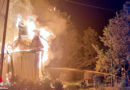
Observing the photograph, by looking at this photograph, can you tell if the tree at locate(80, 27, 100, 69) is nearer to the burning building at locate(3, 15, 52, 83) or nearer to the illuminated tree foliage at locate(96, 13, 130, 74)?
the illuminated tree foliage at locate(96, 13, 130, 74)

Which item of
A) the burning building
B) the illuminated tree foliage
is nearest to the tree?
the illuminated tree foliage

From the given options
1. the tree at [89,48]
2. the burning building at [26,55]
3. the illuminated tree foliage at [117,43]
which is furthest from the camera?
the tree at [89,48]

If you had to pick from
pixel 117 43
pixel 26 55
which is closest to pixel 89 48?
pixel 117 43

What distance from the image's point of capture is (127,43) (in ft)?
47.9

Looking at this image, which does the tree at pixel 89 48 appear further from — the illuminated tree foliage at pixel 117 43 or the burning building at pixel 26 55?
the burning building at pixel 26 55

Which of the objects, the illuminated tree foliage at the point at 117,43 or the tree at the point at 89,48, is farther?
the tree at the point at 89,48

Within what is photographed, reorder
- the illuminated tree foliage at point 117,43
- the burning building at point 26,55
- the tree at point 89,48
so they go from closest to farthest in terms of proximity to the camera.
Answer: the burning building at point 26,55 → the illuminated tree foliage at point 117,43 → the tree at point 89,48

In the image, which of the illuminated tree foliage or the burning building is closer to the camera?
the burning building

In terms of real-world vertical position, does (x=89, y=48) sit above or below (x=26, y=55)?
above

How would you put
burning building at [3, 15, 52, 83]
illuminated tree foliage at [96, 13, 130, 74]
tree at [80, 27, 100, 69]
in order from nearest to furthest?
burning building at [3, 15, 52, 83] < illuminated tree foliage at [96, 13, 130, 74] < tree at [80, 27, 100, 69]

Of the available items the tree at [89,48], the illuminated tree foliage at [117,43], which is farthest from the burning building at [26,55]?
the tree at [89,48]

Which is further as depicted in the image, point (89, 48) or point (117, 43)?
point (89, 48)

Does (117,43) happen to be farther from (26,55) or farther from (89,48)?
(26,55)

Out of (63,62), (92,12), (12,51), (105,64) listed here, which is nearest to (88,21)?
(92,12)
